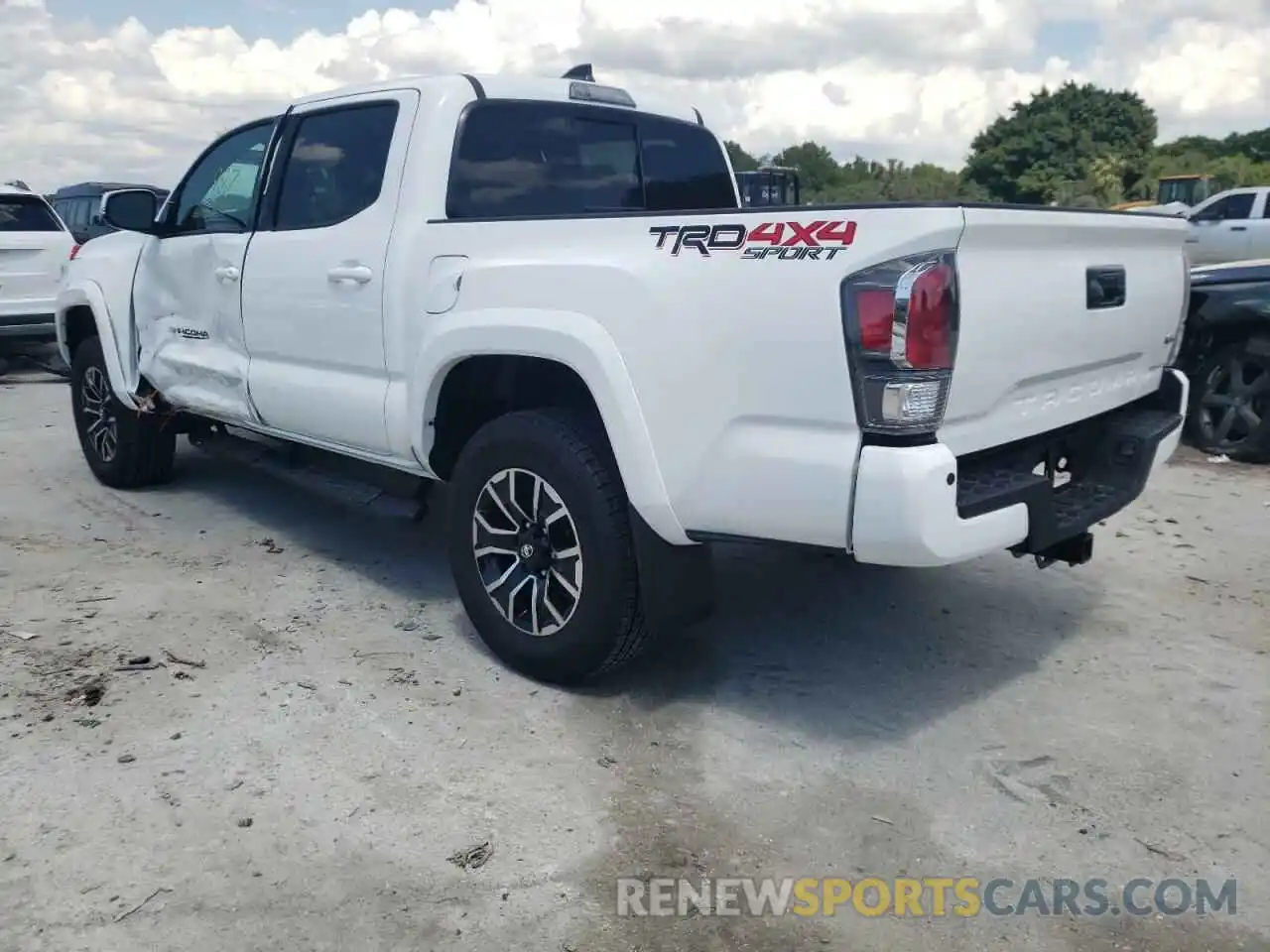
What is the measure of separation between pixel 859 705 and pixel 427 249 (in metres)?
2.13

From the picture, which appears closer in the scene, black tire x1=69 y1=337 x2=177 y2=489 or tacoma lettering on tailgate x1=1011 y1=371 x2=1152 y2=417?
tacoma lettering on tailgate x1=1011 y1=371 x2=1152 y2=417

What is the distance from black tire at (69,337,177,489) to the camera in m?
6.29

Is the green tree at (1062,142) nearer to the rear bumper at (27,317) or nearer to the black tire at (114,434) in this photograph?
the rear bumper at (27,317)

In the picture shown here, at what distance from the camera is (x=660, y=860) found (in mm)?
2900

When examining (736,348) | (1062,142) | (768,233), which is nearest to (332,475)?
(736,348)

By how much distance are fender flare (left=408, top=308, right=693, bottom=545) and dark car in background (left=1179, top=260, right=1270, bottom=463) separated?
495 cm

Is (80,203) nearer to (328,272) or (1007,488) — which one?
(328,272)

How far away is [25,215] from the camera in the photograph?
11430mm

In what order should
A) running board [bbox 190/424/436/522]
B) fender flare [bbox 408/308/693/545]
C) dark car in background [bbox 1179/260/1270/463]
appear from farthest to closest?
dark car in background [bbox 1179/260/1270/463] → running board [bbox 190/424/436/522] → fender flare [bbox 408/308/693/545]

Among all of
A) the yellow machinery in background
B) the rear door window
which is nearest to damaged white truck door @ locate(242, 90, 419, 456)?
the rear door window

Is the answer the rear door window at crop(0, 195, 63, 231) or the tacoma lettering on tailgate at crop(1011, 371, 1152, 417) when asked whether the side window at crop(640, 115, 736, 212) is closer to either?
the tacoma lettering on tailgate at crop(1011, 371, 1152, 417)

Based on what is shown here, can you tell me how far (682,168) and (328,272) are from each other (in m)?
1.62

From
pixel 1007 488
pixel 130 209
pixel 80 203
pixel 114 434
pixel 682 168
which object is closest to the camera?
pixel 1007 488

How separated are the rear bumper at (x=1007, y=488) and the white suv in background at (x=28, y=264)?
1018 centimetres
